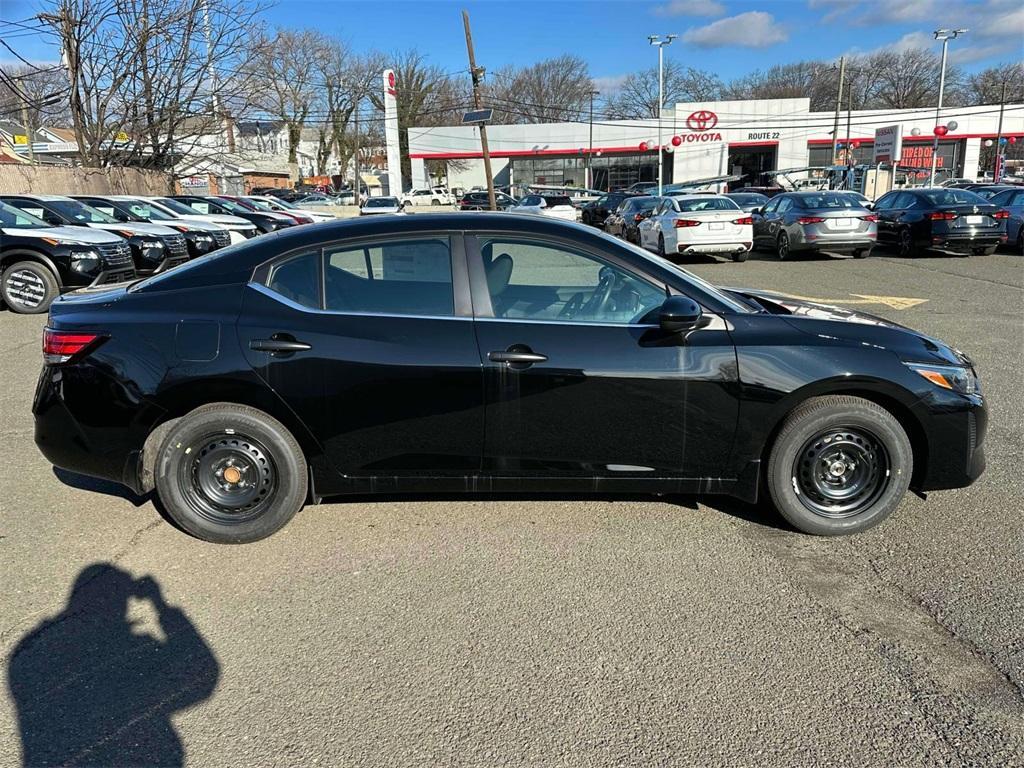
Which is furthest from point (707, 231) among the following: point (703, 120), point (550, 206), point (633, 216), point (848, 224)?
point (703, 120)

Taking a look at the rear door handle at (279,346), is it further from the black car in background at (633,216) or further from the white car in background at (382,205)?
the white car in background at (382,205)

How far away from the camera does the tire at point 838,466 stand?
359 centimetres

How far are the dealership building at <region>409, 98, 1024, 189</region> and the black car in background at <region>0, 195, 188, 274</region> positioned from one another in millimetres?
49795

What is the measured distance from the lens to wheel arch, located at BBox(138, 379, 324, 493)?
3584 mm

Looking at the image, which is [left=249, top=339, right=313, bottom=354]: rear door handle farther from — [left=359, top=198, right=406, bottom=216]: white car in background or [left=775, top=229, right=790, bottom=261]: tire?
[left=359, top=198, right=406, bottom=216]: white car in background

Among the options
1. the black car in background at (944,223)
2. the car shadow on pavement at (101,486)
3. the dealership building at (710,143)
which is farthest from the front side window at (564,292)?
the dealership building at (710,143)

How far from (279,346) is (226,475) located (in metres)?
0.75

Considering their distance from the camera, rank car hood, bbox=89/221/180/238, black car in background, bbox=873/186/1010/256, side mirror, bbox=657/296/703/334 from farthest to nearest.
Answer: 1. black car in background, bbox=873/186/1010/256
2. car hood, bbox=89/221/180/238
3. side mirror, bbox=657/296/703/334

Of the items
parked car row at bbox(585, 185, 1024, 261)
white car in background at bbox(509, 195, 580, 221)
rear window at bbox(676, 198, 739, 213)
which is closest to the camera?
parked car row at bbox(585, 185, 1024, 261)

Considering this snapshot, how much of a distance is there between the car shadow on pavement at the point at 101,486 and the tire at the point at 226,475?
74cm

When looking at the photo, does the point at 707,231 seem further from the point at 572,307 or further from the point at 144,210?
the point at 572,307

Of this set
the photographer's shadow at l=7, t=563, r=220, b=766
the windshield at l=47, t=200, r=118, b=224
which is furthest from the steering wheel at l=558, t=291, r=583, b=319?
the windshield at l=47, t=200, r=118, b=224

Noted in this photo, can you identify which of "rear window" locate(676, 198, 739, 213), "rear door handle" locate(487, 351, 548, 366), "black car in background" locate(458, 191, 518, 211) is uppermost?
"black car in background" locate(458, 191, 518, 211)

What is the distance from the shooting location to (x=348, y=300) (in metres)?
3.68
